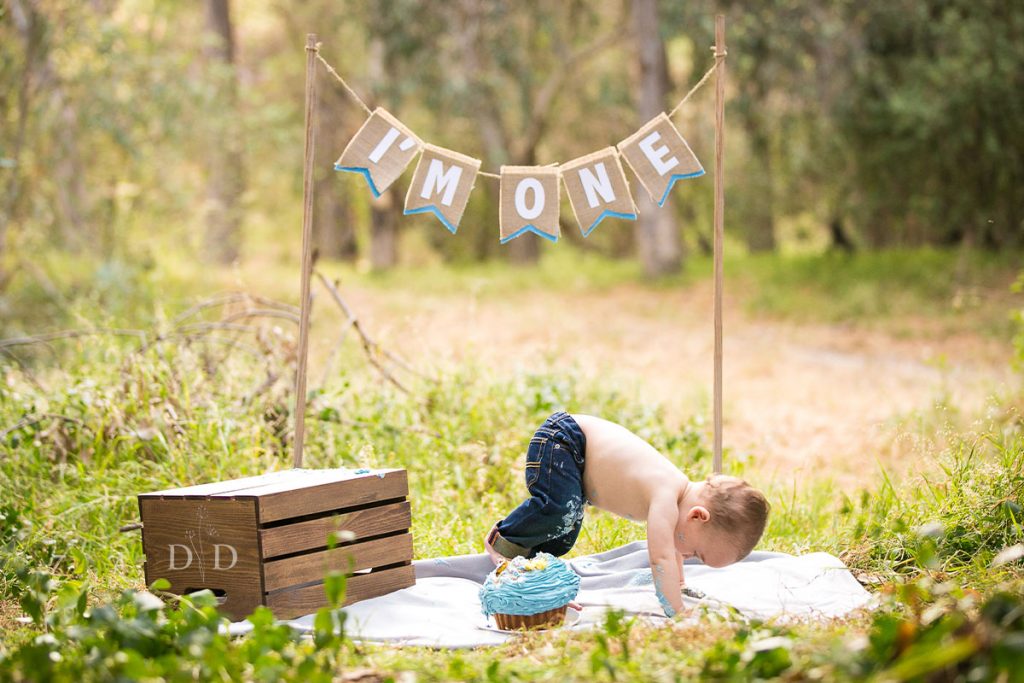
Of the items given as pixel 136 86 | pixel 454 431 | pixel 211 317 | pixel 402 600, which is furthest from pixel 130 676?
pixel 136 86

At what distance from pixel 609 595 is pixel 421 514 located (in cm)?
117

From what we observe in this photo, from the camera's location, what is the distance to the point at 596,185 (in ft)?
13.1

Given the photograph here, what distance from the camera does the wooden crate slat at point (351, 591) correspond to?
10.8 ft

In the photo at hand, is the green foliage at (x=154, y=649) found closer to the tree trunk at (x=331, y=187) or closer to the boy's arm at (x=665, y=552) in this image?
the boy's arm at (x=665, y=552)

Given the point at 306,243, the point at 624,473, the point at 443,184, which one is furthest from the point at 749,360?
the point at 306,243

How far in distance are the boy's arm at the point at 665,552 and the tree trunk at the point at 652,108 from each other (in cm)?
1017

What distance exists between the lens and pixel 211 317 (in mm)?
8898

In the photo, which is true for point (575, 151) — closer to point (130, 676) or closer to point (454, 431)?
point (454, 431)

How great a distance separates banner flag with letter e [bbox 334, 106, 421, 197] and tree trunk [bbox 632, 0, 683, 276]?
9553 millimetres

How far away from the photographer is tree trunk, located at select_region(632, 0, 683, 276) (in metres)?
13.6

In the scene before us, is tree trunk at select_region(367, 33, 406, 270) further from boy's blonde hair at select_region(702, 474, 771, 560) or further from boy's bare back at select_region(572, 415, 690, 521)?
boy's blonde hair at select_region(702, 474, 771, 560)

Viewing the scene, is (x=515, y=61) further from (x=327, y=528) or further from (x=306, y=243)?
(x=327, y=528)

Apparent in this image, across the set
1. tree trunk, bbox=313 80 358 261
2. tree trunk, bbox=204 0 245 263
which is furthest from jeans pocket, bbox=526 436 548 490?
tree trunk, bbox=313 80 358 261

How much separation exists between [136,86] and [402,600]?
10326 millimetres
